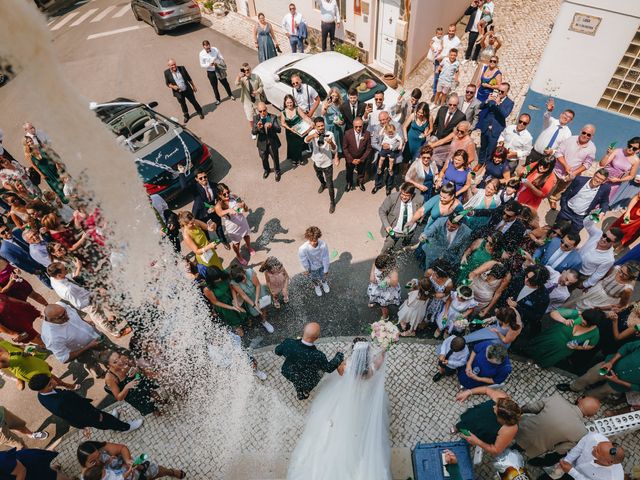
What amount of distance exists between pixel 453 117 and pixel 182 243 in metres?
6.18

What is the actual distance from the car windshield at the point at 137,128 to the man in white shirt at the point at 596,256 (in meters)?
8.58

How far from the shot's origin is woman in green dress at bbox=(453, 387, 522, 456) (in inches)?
173

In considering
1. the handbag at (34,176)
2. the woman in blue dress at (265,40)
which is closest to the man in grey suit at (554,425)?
the handbag at (34,176)

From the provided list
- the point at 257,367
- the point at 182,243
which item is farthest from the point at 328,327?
the point at 182,243

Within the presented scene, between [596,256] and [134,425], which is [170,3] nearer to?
[134,425]

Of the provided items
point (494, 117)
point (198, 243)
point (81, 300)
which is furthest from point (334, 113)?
point (81, 300)

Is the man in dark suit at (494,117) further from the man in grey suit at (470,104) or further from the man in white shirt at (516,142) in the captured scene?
the man in white shirt at (516,142)

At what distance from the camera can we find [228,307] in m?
6.37

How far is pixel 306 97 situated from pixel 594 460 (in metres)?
8.59

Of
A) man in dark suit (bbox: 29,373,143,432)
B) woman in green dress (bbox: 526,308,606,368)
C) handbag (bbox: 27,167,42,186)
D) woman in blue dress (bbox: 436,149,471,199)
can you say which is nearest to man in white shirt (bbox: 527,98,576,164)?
woman in blue dress (bbox: 436,149,471,199)

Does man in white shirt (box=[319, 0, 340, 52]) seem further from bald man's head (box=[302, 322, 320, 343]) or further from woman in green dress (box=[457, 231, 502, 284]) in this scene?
bald man's head (box=[302, 322, 320, 343])

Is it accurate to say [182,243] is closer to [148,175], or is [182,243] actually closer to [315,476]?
[148,175]

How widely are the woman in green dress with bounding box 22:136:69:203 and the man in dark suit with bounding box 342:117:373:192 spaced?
6.20 meters

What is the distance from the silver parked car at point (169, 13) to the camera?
1507cm
